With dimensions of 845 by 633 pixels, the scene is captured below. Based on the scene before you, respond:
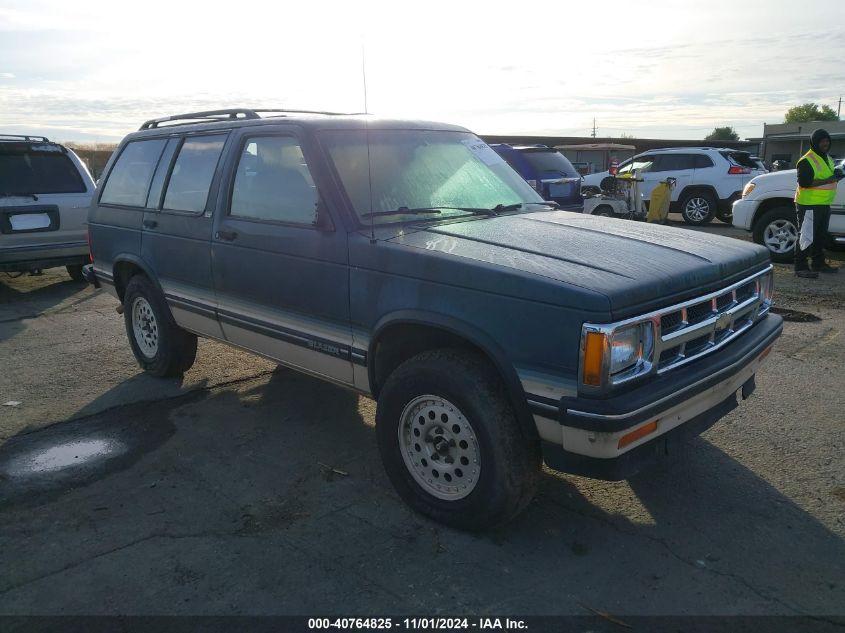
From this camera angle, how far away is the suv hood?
9.36 ft

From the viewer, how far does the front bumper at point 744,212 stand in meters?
10.3

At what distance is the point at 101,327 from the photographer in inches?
286

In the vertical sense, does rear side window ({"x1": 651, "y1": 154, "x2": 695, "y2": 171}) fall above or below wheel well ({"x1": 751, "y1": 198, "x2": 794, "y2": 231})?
above

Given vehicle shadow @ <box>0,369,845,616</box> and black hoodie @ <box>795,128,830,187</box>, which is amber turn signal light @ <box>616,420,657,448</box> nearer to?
vehicle shadow @ <box>0,369,845,616</box>

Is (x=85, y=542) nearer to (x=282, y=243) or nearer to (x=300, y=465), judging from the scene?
(x=300, y=465)

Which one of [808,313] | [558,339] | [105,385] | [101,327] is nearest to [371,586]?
[558,339]

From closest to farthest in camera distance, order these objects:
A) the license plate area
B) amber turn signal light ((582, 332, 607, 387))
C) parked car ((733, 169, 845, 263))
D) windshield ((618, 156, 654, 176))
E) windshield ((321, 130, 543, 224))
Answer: amber turn signal light ((582, 332, 607, 387))
windshield ((321, 130, 543, 224))
the license plate area
parked car ((733, 169, 845, 263))
windshield ((618, 156, 654, 176))

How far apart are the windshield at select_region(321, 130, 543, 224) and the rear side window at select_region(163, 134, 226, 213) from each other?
1127mm

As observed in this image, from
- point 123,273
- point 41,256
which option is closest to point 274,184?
point 123,273

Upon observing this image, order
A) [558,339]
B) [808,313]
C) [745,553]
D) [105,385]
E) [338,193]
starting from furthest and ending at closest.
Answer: [808,313] → [105,385] → [338,193] → [745,553] → [558,339]

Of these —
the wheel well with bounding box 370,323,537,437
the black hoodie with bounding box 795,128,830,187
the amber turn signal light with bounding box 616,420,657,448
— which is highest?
the black hoodie with bounding box 795,128,830,187

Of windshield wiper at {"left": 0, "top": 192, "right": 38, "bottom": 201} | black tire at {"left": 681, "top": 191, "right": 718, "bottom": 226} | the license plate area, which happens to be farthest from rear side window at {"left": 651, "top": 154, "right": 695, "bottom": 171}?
windshield wiper at {"left": 0, "top": 192, "right": 38, "bottom": 201}

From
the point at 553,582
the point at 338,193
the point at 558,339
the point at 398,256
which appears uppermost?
the point at 338,193

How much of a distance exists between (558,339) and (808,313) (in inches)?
220
